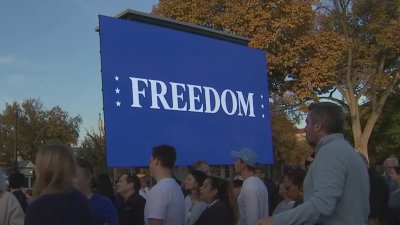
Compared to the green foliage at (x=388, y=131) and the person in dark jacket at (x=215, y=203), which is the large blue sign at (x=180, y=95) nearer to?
the person in dark jacket at (x=215, y=203)

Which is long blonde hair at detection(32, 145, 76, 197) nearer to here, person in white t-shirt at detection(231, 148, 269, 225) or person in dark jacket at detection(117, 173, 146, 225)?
person in white t-shirt at detection(231, 148, 269, 225)

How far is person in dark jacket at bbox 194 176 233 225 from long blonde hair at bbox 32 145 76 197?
A: 7.62 ft

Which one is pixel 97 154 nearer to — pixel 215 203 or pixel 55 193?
pixel 215 203

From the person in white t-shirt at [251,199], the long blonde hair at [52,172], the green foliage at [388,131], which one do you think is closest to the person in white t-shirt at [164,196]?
the person in white t-shirt at [251,199]

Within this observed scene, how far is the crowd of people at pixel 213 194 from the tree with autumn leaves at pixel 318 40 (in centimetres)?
1453

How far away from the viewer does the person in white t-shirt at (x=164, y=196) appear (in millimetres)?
4441

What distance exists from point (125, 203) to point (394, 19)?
2137 centimetres

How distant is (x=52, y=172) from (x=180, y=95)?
654 centimetres

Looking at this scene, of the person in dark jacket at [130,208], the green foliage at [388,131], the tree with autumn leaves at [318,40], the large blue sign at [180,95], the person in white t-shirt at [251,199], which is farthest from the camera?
the green foliage at [388,131]

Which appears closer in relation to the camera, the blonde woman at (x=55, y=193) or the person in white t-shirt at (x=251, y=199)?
the blonde woman at (x=55, y=193)

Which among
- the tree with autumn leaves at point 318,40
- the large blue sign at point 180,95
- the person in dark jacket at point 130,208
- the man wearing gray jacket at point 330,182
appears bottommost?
the person in dark jacket at point 130,208

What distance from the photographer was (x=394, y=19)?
24734mm

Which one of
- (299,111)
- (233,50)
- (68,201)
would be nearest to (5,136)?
(299,111)

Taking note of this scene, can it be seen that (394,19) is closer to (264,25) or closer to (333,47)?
(333,47)
